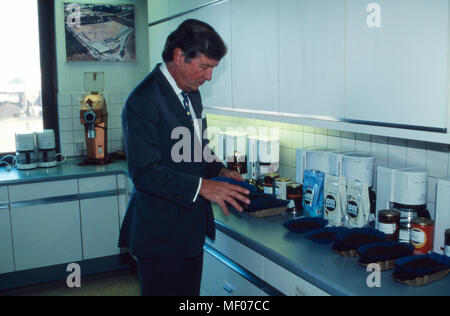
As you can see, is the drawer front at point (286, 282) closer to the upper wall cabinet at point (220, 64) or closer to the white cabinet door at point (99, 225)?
the upper wall cabinet at point (220, 64)

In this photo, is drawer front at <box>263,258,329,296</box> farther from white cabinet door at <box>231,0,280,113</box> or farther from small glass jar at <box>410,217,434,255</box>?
white cabinet door at <box>231,0,280,113</box>

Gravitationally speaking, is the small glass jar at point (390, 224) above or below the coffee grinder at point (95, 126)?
below

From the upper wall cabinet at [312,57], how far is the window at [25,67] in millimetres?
2520

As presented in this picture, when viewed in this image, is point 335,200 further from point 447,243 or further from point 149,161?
point 149,161

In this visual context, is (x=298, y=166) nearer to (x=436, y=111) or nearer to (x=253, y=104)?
(x=253, y=104)

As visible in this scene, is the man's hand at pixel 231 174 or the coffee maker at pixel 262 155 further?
the coffee maker at pixel 262 155

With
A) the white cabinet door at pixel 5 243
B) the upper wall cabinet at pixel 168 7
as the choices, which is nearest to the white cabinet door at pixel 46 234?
the white cabinet door at pixel 5 243

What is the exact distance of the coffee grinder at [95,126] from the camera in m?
3.75

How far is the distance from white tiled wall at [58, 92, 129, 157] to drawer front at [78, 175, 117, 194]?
2.08 ft

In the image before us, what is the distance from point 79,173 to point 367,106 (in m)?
2.40

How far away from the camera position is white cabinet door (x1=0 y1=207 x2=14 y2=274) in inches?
131

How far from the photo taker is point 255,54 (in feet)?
7.95

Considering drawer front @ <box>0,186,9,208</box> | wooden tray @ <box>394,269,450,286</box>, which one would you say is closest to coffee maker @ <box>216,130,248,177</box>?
wooden tray @ <box>394,269,450,286</box>

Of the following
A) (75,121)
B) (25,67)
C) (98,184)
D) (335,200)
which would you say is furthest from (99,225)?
(335,200)
